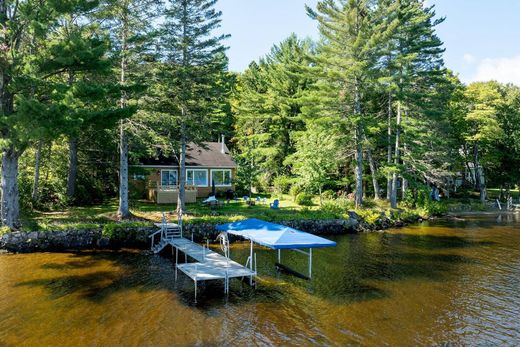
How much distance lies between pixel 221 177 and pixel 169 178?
4.78 metres

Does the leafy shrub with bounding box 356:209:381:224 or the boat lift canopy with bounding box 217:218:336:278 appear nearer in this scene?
the boat lift canopy with bounding box 217:218:336:278

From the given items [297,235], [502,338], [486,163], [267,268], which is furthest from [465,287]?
[486,163]

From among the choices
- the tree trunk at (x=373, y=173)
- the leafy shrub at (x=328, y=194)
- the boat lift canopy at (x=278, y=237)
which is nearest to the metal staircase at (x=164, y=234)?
the boat lift canopy at (x=278, y=237)

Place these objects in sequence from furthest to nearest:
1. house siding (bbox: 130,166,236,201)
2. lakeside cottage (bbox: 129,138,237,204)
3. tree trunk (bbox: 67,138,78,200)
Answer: house siding (bbox: 130,166,236,201) < lakeside cottage (bbox: 129,138,237,204) < tree trunk (bbox: 67,138,78,200)

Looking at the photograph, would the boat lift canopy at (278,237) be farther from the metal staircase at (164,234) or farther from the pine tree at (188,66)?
the pine tree at (188,66)

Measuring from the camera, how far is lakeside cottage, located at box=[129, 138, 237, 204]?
30484 millimetres

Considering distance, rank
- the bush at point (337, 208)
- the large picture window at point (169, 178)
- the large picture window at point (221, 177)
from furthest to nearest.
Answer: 1. the large picture window at point (221, 177)
2. the large picture window at point (169, 178)
3. the bush at point (337, 208)

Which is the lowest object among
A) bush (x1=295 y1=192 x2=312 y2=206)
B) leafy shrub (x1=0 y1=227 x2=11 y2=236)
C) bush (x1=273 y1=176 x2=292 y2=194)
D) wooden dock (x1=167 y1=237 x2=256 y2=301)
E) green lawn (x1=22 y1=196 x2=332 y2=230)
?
wooden dock (x1=167 y1=237 x2=256 y2=301)

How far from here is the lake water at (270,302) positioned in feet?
34.6

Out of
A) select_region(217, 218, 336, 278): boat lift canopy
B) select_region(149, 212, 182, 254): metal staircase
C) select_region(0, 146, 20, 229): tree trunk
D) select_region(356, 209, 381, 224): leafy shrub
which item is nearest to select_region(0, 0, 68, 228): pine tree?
select_region(0, 146, 20, 229): tree trunk

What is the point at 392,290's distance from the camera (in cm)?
1453

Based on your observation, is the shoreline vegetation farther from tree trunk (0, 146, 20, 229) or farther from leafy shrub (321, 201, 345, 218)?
tree trunk (0, 146, 20, 229)

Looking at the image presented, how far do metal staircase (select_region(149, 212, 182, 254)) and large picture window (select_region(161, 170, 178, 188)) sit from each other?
12957 mm

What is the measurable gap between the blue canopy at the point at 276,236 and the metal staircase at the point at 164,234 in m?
4.65
